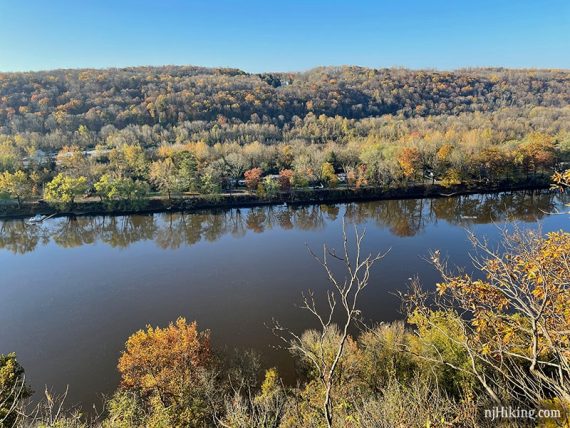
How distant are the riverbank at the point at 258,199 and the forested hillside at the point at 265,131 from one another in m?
0.90

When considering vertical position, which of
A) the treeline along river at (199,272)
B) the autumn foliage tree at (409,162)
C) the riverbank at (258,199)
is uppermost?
the autumn foliage tree at (409,162)

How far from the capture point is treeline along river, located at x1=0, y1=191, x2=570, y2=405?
14367 millimetres

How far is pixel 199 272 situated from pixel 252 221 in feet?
35.8

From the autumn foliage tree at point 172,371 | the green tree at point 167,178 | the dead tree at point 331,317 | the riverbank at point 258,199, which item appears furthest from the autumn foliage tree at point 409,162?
the autumn foliage tree at point 172,371

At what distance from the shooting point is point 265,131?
184ft

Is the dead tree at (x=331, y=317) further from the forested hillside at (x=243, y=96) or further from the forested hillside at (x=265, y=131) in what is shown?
the forested hillside at (x=243, y=96)

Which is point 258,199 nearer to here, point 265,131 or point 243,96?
point 265,131

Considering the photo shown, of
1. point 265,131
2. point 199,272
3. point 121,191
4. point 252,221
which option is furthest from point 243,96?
point 199,272

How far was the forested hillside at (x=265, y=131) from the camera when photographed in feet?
119

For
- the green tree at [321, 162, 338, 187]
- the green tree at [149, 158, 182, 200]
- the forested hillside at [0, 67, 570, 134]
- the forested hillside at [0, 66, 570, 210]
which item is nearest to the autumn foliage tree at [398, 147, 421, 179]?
the forested hillside at [0, 66, 570, 210]

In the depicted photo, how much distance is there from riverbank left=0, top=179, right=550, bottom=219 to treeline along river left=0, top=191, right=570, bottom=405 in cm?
113

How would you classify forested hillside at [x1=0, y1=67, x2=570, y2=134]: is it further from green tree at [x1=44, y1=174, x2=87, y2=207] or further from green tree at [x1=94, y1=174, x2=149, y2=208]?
green tree at [x1=94, y1=174, x2=149, y2=208]

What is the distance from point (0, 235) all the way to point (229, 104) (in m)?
46.7

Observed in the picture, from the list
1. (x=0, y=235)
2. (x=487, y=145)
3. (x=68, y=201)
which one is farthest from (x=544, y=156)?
(x=0, y=235)
